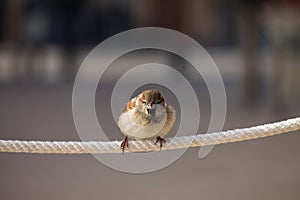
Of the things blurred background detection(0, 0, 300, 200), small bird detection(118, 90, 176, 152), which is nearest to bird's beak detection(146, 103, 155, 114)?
small bird detection(118, 90, 176, 152)

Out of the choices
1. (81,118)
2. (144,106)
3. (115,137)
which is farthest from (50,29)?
(144,106)

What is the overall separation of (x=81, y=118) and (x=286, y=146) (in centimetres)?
185

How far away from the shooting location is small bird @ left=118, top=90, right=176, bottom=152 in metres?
2.05

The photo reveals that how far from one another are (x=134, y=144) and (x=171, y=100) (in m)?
5.21

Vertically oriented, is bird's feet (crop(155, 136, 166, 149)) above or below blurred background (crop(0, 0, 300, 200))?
above

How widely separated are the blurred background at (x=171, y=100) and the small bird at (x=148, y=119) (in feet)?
6.83

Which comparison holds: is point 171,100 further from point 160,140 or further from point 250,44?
point 160,140

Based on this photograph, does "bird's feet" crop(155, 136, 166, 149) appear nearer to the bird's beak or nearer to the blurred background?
the bird's beak

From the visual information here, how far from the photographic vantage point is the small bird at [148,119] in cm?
205

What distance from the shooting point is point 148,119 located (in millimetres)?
2053

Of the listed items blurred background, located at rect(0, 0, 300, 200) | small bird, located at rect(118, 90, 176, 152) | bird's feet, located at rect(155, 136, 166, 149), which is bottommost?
blurred background, located at rect(0, 0, 300, 200)

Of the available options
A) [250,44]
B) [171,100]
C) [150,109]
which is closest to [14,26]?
[171,100]

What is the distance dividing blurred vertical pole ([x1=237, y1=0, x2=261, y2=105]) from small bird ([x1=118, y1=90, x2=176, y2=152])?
198 inches

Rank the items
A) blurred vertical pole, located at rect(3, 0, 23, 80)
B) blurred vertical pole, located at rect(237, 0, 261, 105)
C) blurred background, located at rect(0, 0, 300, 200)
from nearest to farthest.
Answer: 1. blurred background, located at rect(0, 0, 300, 200)
2. blurred vertical pole, located at rect(237, 0, 261, 105)
3. blurred vertical pole, located at rect(3, 0, 23, 80)
